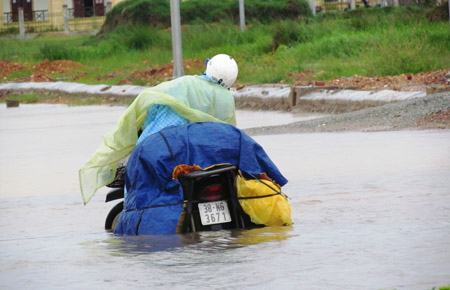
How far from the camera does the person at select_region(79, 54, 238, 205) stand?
820 cm

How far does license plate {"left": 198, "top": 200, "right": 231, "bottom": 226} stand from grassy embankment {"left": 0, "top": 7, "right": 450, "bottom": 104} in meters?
16.6

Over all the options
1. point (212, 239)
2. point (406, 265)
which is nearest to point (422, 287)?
point (406, 265)

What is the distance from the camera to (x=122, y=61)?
134 ft

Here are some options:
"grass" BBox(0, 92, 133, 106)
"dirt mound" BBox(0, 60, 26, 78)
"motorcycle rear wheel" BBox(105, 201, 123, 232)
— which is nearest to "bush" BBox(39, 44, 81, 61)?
"dirt mound" BBox(0, 60, 26, 78)

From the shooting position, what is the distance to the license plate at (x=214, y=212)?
7.71m

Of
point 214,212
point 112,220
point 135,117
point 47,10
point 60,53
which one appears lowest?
point 60,53

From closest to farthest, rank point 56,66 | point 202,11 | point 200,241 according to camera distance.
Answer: point 200,241 < point 56,66 < point 202,11

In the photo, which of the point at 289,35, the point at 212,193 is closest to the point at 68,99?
the point at 289,35

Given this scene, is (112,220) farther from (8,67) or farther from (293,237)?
(8,67)

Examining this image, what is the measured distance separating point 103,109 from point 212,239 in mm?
18615

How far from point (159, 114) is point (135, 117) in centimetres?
19

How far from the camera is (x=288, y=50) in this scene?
32.6 meters

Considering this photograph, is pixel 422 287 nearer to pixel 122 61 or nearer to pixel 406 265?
pixel 406 265

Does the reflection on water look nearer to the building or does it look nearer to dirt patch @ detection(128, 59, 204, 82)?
dirt patch @ detection(128, 59, 204, 82)
